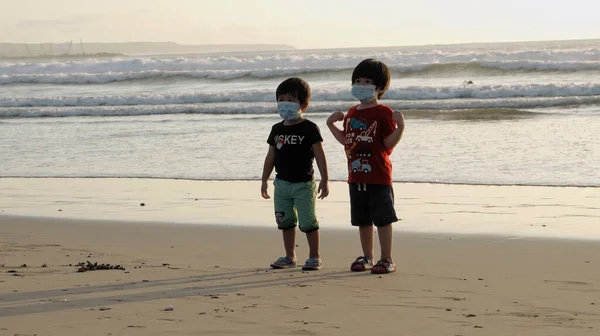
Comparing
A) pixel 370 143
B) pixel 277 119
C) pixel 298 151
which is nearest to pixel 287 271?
pixel 298 151

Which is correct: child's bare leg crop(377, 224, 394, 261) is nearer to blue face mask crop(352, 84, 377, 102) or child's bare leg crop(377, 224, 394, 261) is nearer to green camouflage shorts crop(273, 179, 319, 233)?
green camouflage shorts crop(273, 179, 319, 233)

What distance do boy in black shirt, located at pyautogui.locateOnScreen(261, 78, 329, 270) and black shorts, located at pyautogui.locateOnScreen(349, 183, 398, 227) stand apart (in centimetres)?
21

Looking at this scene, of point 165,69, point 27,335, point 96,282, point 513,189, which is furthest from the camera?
point 165,69

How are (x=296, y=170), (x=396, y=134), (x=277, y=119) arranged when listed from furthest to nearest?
(x=277, y=119) → (x=296, y=170) → (x=396, y=134)

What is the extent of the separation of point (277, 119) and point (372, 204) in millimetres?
13536

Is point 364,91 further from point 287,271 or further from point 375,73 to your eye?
point 287,271

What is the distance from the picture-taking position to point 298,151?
19.9 ft

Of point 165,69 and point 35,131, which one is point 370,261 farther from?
point 165,69

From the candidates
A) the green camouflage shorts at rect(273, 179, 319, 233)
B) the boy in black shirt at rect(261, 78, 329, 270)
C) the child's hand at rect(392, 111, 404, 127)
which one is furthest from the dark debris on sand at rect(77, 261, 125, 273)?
the child's hand at rect(392, 111, 404, 127)

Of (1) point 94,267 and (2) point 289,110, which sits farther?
(2) point 289,110

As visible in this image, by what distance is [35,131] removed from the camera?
18.4 m

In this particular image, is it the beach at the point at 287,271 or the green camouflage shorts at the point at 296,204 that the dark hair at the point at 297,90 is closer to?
the green camouflage shorts at the point at 296,204

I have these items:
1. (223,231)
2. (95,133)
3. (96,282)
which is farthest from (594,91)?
(96,282)

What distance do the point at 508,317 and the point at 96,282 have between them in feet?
7.66
